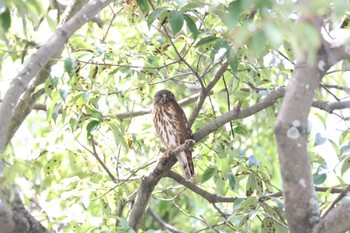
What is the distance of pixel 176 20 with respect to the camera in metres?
4.43

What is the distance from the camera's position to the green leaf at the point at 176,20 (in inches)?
174

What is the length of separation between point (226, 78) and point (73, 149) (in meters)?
1.22

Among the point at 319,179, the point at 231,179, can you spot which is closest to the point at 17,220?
the point at 319,179

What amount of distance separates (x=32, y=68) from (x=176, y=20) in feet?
4.05

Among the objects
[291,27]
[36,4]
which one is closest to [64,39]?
[36,4]

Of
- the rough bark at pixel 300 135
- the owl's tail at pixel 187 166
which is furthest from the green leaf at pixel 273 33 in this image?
the owl's tail at pixel 187 166

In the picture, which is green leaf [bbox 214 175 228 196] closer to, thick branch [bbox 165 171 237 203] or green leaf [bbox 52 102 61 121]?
thick branch [bbox 165 171 237 203]

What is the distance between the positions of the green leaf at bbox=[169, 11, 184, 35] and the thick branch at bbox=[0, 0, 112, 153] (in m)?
0.64

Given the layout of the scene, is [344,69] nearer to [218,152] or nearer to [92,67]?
[218,152]

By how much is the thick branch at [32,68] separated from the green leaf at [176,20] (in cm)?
64

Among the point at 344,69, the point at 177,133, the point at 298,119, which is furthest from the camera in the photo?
the point at 177,133

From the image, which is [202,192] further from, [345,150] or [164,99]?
[164,99]

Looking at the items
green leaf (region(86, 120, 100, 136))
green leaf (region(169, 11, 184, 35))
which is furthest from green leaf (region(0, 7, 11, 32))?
green leaf (region(86, 120, 100, 136))

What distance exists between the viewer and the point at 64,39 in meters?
3.61
